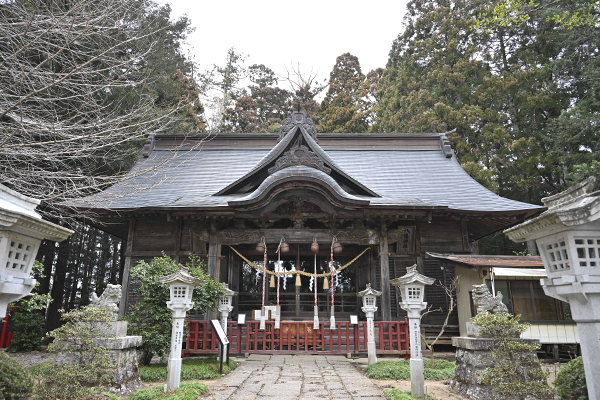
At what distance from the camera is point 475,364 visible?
5.74 metres

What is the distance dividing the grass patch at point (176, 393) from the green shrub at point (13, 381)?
1288mm

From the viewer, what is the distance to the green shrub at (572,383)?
3.99m

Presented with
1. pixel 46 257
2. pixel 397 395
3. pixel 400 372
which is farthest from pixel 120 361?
pixel 46 257

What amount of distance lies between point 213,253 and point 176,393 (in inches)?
222

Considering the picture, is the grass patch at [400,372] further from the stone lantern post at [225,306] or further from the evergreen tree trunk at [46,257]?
the evergreen tree trunk at [46,257]

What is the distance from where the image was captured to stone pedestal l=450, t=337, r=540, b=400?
17.6 feet

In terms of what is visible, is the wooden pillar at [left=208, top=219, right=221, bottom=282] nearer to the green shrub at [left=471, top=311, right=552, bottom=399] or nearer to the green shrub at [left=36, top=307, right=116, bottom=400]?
the green shrub at [left=36, top=307, right=116, bottom=400]

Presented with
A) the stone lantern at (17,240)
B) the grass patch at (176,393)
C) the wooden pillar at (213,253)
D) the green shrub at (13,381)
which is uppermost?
the wooden pillar at (213,253)

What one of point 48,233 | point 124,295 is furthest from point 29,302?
point 48,233

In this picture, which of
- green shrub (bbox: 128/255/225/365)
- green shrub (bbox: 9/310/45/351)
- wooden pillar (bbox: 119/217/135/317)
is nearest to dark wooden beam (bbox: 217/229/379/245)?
green shrub (bbox: 128/255/225/365)

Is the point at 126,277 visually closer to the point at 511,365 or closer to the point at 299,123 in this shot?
the point at 299,123

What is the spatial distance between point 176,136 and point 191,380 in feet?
40.8

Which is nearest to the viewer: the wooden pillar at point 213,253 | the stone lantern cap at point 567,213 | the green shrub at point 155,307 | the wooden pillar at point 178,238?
the stone lantern cap at point 567,213

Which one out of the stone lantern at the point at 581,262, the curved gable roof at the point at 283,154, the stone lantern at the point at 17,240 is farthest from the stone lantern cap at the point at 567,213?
the curved gable roof at the point at 283,154
